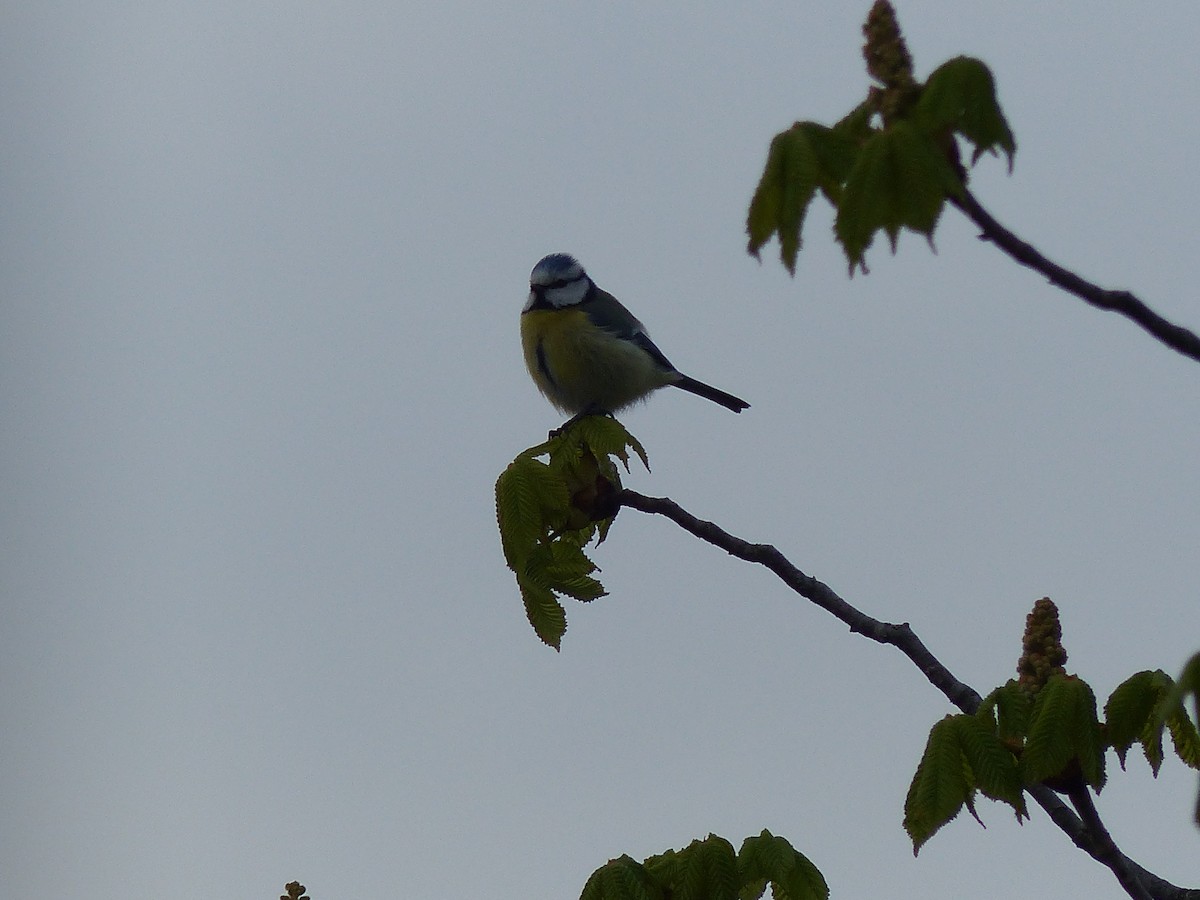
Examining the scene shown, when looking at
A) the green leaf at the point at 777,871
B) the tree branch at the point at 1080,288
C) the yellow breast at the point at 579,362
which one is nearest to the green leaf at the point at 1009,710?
the green leaf at the point at 777,871

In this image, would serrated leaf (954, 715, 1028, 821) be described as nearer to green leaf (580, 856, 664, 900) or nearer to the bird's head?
green leaf (580, 856, 664, 900)

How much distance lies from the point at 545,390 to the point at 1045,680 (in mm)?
5076

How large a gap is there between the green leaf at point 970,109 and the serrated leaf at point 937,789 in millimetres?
1099

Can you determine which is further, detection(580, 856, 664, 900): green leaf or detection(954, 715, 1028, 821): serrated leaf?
detection(580, 856, 664, 900): green leaf

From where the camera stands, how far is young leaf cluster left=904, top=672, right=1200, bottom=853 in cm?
249

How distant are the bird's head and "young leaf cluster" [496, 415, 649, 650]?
3.94 metres

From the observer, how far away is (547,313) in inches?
297

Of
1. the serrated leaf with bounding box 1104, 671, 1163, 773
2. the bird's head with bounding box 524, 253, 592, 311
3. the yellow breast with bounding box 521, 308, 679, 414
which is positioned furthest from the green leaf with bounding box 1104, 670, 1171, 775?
the bird's head with bounding box 524, 253, 592, 311

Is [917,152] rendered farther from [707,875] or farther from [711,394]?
[711,394]

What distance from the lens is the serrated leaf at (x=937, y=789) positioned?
252 centimetres

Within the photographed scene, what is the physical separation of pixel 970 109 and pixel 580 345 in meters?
5.23

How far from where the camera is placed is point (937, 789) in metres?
2.53

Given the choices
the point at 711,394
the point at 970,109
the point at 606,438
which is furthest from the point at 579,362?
the point at 970,109

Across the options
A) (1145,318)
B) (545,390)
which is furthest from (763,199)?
(545,390)
